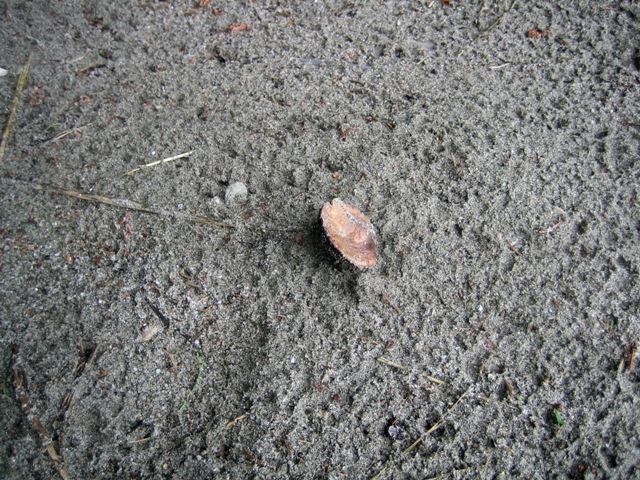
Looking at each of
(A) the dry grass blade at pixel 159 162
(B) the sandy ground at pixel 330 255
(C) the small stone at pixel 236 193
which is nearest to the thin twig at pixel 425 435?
(B) the sandy ground at pixel 330 255

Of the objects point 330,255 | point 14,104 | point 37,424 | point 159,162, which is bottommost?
point 37,424

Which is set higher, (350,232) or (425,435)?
(350,232)

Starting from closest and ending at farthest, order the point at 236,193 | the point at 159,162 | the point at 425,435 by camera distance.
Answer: the point at 425,435
the point at 236,193
the point at 159,162

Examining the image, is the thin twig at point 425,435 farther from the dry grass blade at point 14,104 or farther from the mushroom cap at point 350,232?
the dry grass blade at point 14,104

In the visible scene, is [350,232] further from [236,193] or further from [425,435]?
[425,435]

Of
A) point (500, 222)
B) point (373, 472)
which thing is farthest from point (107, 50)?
point (373, 472)

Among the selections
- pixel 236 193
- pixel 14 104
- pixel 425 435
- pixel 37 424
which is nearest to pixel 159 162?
pixel 236 193
